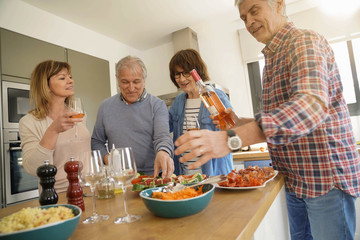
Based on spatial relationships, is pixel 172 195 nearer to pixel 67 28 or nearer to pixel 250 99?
pixel 250 99

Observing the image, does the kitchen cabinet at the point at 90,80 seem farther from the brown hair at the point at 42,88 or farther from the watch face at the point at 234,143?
the watch face at the point at 234,143

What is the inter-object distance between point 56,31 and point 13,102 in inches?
47.2

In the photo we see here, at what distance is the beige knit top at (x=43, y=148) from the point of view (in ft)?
3.73

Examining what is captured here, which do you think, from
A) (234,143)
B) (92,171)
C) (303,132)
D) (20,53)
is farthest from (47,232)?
(20,53)

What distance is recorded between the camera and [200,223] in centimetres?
61

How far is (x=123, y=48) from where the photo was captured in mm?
4117

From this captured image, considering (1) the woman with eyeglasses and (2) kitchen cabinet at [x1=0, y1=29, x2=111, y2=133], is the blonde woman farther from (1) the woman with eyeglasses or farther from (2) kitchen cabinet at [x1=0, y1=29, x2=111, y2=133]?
(2) kitchen cabinet at [x1=0, y1=29, x2=111, y2=133]

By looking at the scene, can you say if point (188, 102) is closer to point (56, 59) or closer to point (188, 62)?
point (188, 62)

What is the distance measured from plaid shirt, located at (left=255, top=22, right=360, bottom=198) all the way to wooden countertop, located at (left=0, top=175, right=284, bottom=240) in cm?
18

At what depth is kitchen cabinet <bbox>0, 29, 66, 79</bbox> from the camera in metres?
2.32

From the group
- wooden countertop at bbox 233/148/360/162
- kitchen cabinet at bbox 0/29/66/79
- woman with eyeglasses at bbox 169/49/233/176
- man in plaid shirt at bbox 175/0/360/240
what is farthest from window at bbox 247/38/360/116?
kitchen cabinet at bbox 0/29/66/79

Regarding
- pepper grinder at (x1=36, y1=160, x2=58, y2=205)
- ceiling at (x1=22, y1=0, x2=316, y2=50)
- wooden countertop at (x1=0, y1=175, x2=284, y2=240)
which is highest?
ceiling at (x1=22, y1=0, x2=316, y2=50)

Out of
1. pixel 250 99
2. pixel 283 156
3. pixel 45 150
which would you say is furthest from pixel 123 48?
pixel 283 156

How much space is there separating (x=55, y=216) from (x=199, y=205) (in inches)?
14.0
